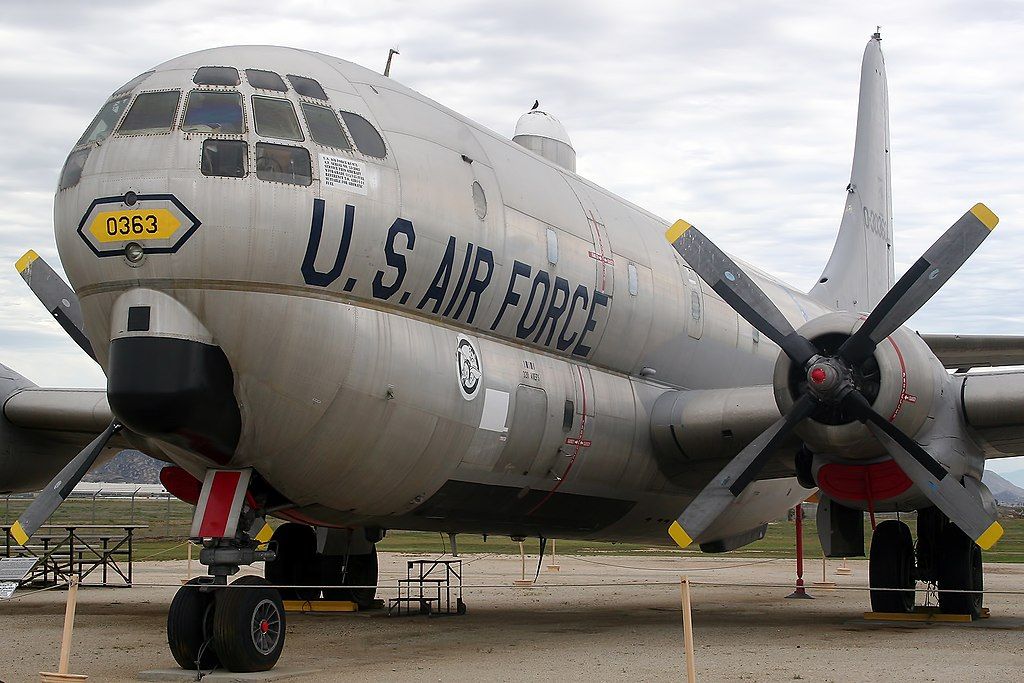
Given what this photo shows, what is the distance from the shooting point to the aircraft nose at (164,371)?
9070 millimetres

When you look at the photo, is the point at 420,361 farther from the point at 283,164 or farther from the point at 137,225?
the point at 137,225

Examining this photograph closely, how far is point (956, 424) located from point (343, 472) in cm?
697

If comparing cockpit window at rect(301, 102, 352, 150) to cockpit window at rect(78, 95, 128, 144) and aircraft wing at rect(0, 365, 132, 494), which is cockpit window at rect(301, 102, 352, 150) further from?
aircraft wing at rect(0, 365, 132, 494)

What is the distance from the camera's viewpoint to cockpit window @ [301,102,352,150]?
10.0m

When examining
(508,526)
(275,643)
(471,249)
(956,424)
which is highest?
(471,249)

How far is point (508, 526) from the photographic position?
13.5 metres

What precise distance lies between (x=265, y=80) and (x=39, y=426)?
755 cm

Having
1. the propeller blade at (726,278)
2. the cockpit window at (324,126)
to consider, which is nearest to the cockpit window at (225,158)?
the cockpit window at (324,126)

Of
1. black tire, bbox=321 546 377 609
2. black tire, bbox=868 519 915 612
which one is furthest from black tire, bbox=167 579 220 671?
black tire, bbox=868 519 915 612

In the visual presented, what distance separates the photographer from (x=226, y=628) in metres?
9.19

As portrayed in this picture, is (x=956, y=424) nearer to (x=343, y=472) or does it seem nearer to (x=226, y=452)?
(x=343, y=472)

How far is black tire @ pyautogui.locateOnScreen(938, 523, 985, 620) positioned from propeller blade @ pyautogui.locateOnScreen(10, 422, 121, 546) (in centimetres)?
983

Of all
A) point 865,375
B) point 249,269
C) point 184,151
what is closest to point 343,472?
point 249,269

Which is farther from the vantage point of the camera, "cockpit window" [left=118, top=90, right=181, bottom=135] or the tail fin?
the tail fin
